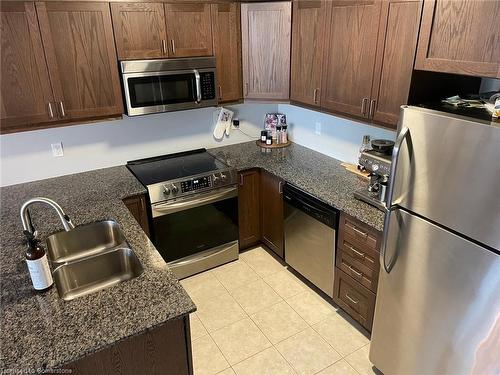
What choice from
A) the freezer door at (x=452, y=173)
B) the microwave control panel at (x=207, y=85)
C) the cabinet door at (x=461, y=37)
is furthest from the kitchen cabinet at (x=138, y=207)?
the cabinet door at (x=461, y=37)

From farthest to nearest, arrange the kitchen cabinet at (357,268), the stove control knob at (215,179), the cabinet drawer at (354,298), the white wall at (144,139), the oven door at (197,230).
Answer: the stove control knob at (215,179) → the oven door at (197,230) → the white wall at (144,139) → the cabinet drawer at (354,298) → the kitchen cabinet at (357,268)

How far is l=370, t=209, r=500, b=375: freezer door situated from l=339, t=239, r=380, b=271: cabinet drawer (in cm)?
24

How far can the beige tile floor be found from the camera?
225 centimetres

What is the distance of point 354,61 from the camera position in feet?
7.62

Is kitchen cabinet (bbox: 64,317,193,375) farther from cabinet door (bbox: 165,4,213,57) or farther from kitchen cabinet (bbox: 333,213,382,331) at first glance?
cabinet door (bbox: 165,4,213,57)

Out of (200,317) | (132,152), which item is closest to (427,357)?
(200,317)

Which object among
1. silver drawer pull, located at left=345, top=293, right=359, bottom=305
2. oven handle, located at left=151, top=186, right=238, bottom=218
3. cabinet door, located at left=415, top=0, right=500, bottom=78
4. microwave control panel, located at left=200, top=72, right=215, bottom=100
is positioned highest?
cabinet door, located at left=415, top=0, right=500, bottom=78

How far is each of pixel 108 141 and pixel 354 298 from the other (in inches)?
85.5

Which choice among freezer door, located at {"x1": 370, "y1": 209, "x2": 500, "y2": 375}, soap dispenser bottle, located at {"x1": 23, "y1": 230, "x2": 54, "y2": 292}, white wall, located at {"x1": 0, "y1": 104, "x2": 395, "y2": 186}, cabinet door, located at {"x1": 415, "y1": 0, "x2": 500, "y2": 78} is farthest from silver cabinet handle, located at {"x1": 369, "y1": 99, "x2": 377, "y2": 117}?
soap dispenser bottle, located at {"x1": 23, "y1": 230, "x2": 54, "y2": 292}

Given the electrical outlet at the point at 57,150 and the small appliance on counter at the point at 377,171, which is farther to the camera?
the electrical outlet at the point at 57,150

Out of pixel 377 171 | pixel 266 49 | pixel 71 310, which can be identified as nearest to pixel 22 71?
pixel 71 310

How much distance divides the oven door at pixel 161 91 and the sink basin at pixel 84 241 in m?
0.87

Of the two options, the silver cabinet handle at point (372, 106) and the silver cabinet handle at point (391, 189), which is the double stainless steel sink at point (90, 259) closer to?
the silver cabinet handle at point (391, 189)

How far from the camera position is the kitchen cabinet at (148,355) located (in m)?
1.37
